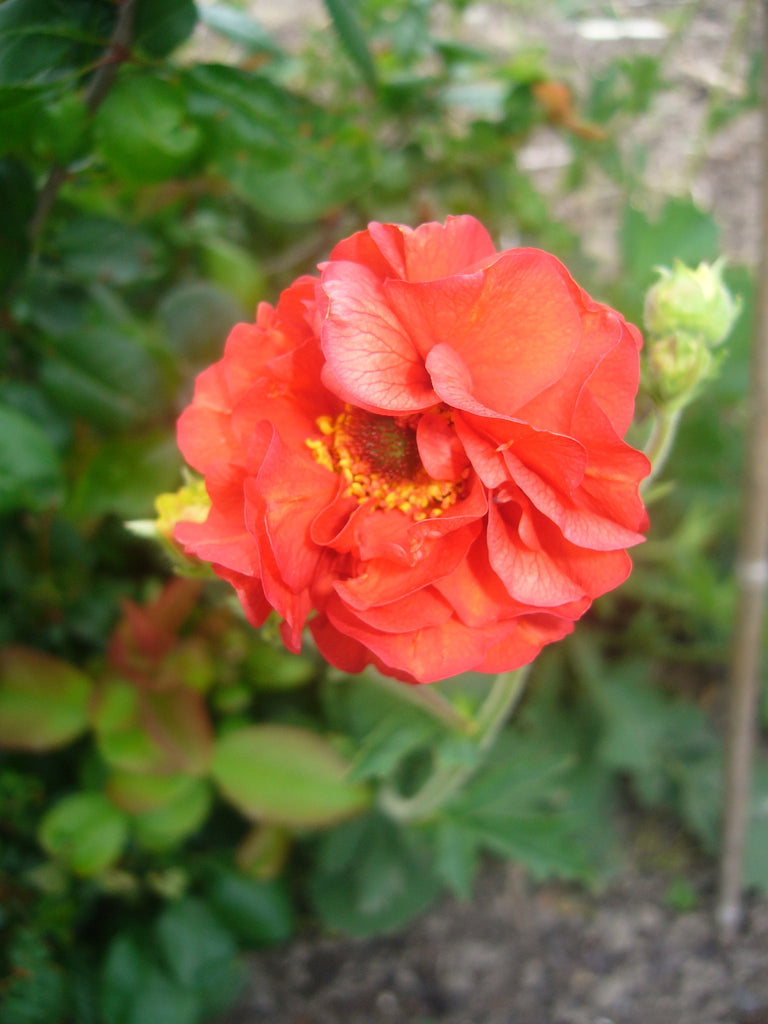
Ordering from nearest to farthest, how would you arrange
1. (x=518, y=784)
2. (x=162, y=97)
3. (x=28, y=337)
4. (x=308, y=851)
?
(x=162, y=97) → (x=28, y=337) → (x=518, y=784) → (x=308, y=851)

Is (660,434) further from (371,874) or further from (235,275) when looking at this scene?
(371,874)

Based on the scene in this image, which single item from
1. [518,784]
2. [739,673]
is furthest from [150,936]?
[739,673]

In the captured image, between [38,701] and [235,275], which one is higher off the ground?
[235,275]

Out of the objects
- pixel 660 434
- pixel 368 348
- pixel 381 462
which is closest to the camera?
pixel 368 348

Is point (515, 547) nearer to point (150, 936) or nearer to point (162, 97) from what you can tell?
point (162, 97)

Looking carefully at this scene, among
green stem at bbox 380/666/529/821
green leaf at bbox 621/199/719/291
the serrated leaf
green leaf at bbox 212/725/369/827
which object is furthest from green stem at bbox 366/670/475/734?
green leaf at bbox 621/199/719/291

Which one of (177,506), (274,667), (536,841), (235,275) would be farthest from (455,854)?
(235,275)

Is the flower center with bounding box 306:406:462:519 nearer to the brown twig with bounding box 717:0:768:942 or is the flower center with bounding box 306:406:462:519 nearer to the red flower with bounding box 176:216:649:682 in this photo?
the red flower with bounding box 176:216:649:682
